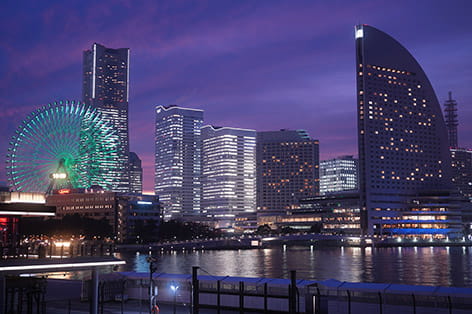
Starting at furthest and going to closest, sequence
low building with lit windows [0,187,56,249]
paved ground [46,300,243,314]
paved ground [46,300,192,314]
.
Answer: paved ground [46,300,192,314] < paved ground [46,300,243,314] < low building with lit windows [0,187,56,249]

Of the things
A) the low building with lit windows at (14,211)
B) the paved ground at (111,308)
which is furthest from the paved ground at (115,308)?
the low building with lit windows at (14,211)

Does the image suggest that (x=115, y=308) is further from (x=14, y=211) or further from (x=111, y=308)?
(x=14, y=211)

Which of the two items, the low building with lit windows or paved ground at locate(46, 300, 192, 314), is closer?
the low building with lit windows

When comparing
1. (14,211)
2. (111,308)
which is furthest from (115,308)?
(14,211)

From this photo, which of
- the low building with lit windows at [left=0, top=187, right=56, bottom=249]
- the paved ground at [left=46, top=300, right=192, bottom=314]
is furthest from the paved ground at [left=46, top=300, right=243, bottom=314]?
the low building with lit windows at [left=0, top=187, right=56, bottom=249]

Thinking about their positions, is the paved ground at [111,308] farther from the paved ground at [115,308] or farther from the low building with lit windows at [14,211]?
the low building with lit windows at [14,211]

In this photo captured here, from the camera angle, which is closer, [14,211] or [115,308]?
[14,211]

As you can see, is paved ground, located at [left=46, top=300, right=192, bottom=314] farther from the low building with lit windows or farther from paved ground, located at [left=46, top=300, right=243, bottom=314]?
the low building with lit windows

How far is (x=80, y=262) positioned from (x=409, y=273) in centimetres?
9462

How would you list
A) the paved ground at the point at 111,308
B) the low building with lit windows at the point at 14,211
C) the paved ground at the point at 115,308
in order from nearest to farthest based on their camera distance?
the low building with lit windows at the point at 14,211, the paved ground at the point at 115,308, the paved ground at the point at 111,308

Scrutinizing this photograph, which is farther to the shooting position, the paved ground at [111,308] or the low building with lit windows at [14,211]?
the paved ground at [111,308]

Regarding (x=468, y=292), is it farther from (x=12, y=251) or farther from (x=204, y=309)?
(x=12, y=251)

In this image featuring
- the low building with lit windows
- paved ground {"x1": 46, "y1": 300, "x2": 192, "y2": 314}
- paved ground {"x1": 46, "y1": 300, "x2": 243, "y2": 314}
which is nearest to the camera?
the low building with lit windows

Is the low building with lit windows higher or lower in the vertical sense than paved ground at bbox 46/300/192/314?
higher
